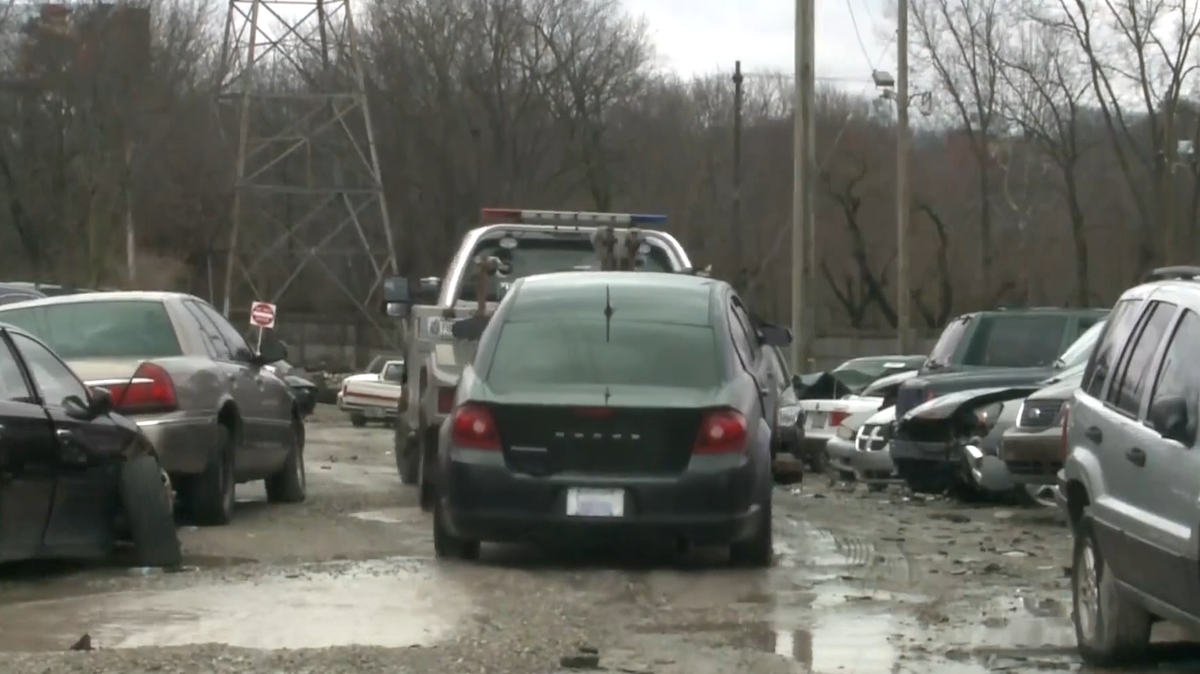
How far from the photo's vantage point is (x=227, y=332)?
15008 mm

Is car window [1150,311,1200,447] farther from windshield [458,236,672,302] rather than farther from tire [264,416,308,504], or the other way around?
tire [264,416,308,504]

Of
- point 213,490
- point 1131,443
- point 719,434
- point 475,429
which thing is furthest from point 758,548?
point 213,490

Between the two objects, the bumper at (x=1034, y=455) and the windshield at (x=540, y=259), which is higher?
the windshield at (x=540, y=259)

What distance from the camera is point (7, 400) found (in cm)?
1008

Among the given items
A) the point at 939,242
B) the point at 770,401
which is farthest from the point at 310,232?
the point at 770,401

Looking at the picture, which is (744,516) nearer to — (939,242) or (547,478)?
(547,478)

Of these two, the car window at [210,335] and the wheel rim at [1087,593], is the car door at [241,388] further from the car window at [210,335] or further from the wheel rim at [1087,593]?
the wheel rim at [1087,593]

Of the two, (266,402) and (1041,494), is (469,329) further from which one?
(1041,494)

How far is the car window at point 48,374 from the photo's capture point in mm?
10688

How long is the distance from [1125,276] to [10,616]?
53.3m

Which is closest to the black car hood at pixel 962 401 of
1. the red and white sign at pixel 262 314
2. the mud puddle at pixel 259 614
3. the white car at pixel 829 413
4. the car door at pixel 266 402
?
the white car at pixel 829 413

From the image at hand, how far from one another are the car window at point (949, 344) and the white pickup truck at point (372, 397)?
17.7 metres

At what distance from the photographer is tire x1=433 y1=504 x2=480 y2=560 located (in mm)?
11070

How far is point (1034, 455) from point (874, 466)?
18.6 ft
